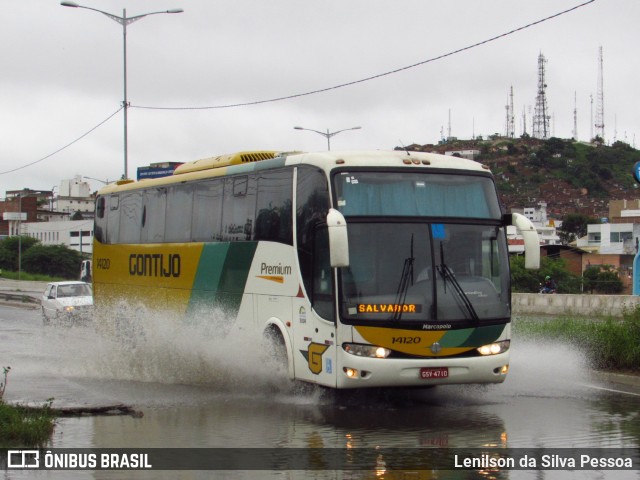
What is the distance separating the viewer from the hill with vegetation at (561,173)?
157 m

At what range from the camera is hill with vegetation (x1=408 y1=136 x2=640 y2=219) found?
514 feet

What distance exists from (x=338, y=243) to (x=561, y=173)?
160584 mm

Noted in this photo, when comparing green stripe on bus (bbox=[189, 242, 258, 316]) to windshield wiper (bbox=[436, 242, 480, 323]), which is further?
green stripe on bus (bbox=[189, 242, 258, 316])

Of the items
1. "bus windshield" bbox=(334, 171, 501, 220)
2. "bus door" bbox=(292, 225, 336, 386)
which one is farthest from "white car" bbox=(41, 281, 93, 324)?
"bus windshield" bbox=(334, 171, 501, 220)

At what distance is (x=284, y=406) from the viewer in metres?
14.0

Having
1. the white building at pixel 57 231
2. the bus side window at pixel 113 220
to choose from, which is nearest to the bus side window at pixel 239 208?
the bus side window at pixel 113 220

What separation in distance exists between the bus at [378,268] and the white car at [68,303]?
55.3 feet

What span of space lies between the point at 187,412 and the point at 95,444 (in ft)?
9.19

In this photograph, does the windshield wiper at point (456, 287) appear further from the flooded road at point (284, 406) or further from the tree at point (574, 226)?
the tree at point (574, 226)

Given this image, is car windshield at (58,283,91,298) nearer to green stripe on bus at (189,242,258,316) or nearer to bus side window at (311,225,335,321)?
green stripe on bus at (189,242,258,316)

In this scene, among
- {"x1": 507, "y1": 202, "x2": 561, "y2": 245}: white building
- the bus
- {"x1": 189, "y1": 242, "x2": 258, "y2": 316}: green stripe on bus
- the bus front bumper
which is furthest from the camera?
{"x1": 507, "y1": 202, "x2": 561, "y2": 245}: white building

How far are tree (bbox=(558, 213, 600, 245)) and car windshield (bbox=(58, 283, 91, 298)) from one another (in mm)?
110629

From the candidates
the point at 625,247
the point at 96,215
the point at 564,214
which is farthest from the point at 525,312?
the point at 564,214

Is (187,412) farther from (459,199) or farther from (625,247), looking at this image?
(625,247)
